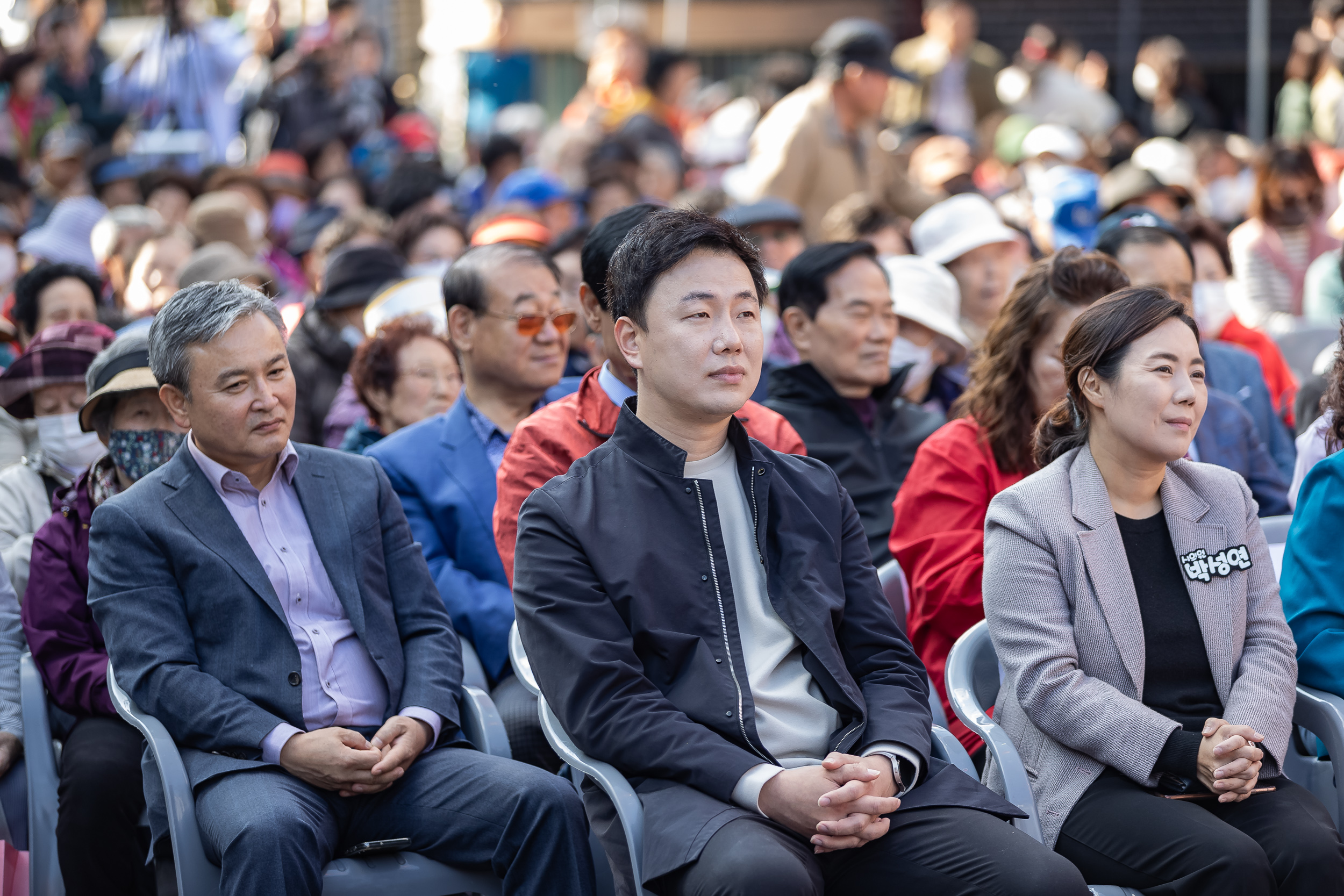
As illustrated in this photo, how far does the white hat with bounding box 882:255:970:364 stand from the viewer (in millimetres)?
5086

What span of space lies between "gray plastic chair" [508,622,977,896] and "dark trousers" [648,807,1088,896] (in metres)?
0.09

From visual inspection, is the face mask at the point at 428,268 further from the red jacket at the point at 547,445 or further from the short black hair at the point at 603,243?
the red jacket at the point at 547,445

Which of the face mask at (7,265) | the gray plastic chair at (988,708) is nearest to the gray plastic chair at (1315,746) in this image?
the gray plastic chair at (988,708)

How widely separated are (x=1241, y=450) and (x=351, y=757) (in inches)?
105

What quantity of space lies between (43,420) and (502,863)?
79.4 inches

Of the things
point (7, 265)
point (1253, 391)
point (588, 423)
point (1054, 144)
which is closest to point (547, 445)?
point (588, 423)

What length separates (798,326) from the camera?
14.5 ft

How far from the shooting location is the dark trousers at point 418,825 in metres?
2.73

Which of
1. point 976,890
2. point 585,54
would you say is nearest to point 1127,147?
point 585,54

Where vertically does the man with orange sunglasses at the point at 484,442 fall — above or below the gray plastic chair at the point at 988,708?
above

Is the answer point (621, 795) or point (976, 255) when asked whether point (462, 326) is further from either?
point (976, 255)

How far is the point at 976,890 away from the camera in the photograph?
2539 millimetres

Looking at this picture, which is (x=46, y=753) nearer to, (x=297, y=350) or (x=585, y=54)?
(x=297, y=350)

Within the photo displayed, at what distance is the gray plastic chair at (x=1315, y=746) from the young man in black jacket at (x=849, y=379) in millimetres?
1298
